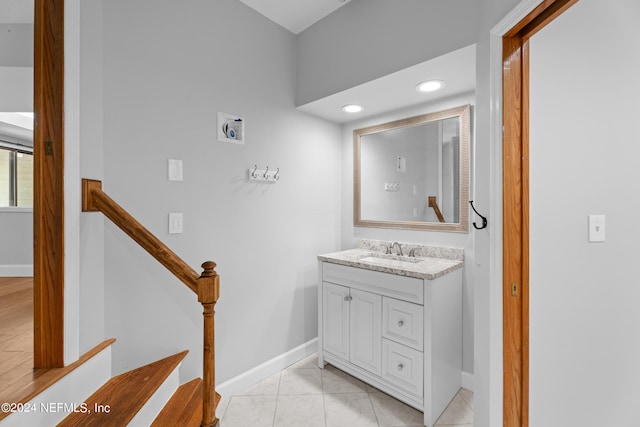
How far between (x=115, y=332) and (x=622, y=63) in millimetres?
2771

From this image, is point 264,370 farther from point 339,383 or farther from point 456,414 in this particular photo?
point 456,414

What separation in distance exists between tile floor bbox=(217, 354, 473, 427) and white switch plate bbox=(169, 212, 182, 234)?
1.18 metres

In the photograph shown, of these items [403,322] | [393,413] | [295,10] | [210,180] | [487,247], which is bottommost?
[393,413]

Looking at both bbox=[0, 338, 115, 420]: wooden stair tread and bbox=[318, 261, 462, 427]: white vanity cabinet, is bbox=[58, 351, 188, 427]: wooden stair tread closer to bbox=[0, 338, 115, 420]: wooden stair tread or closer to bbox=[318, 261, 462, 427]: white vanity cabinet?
bbox=[0, 338, 115, 420]: wooden stair tread

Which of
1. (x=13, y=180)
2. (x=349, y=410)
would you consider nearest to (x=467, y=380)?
(x=349, y=410)

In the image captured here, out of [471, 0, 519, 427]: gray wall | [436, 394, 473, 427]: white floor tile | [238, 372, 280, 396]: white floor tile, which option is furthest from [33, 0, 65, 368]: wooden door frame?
[436, 394, 473, 427]: white floor tile

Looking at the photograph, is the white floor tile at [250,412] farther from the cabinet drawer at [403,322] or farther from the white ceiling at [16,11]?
the white ceiling at [16,11]

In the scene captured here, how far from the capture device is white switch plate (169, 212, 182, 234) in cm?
165

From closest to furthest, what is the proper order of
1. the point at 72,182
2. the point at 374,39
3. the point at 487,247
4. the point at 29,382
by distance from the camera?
the point at 29,382 → the point at 72,182 → the point at 487,247 → the point at 374,39

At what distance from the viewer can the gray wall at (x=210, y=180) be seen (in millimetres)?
1481

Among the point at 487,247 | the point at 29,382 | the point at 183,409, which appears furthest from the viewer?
the point at 183,409

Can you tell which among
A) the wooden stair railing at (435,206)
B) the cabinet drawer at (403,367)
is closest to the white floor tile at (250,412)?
the cabinet drawer at (403,367)

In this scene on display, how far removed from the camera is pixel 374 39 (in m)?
1.88

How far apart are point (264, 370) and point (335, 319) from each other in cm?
66
